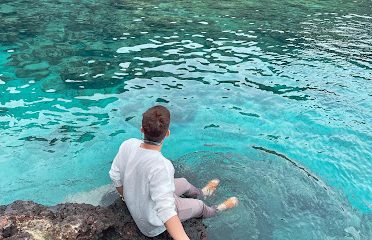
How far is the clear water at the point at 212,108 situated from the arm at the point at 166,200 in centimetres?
164

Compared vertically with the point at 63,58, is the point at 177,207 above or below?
above

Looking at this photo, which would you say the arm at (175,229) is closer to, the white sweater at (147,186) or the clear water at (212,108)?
the white sweater at (147,186)

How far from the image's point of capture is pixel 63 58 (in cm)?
1285

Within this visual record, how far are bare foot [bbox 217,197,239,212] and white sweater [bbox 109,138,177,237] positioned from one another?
1628mm

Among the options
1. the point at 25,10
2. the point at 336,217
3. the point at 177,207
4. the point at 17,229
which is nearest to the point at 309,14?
the point at 25,10

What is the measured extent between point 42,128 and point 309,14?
15536 millimetres

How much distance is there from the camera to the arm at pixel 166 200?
14.2 ft

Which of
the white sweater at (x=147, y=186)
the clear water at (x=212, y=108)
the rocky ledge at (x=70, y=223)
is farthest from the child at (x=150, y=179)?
the clear water at (x=212, y=108)

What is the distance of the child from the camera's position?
4383 mm

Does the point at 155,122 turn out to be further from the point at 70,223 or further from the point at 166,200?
the point at 70,223

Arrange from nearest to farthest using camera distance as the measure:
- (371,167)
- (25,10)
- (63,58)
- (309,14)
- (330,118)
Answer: (371,167) → (330,118) → (63,58) → (25,10) → (309,14)

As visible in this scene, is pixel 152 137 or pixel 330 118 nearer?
pixel 152 137

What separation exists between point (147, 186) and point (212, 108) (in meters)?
5.83

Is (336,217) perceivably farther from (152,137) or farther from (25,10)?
(25,10)
